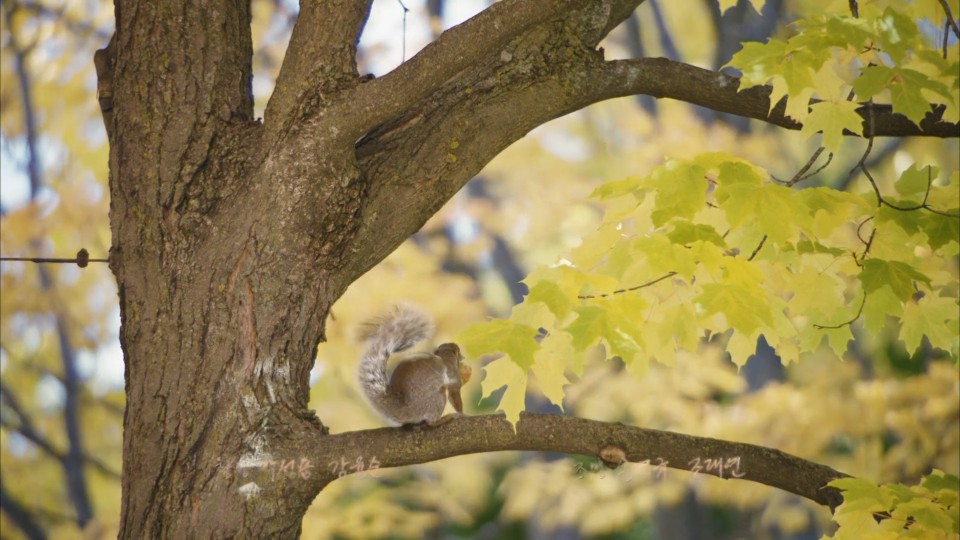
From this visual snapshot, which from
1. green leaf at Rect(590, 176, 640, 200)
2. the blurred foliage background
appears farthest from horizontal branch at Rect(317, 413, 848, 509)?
the blurred foliage background

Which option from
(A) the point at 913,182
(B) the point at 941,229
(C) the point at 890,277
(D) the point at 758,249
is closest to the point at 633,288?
(D) the point at 758,249

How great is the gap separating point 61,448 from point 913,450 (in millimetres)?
4752

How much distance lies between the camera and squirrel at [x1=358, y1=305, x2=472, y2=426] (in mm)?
1805

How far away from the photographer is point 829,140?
68.7 inches

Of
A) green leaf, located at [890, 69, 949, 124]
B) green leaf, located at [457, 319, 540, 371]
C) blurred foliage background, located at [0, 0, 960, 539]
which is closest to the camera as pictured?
green leaf, located at [457, 319, 540, 371]

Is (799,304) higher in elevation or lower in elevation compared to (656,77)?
lower

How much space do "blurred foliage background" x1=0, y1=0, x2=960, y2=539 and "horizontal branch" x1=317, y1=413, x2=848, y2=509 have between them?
2.18 metres

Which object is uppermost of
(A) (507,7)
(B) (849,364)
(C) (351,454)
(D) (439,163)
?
(B) (849,364)

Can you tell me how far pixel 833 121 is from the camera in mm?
1758

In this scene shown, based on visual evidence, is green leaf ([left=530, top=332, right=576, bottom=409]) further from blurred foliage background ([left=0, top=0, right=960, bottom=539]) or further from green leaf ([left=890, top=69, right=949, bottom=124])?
blurred foliage background ([left=0, top=0, right=960, bottom=539])

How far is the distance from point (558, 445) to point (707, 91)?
2.77 ft

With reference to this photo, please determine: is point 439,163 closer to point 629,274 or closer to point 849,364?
point 629,274

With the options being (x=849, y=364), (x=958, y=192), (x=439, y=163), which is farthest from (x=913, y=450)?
(x=439, y=163)

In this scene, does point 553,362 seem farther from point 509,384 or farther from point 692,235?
point 692,235
